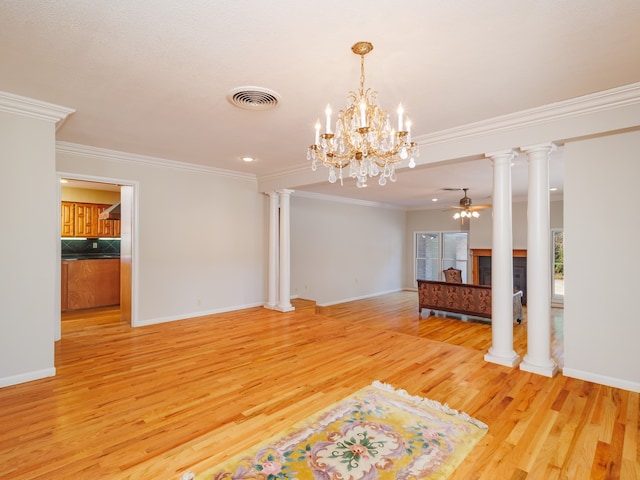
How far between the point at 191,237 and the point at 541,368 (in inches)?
203

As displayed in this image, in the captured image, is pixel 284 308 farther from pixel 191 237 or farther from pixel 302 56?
pixel 302 56

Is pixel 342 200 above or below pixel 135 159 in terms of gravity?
below

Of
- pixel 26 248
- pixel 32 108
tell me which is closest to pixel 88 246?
pixel 26 248

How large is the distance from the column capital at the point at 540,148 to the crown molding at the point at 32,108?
4485mm

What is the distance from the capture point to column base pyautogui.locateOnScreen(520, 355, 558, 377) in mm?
3266

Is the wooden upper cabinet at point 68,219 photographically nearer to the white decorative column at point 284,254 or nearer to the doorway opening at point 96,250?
the doorway opening at point 96,250

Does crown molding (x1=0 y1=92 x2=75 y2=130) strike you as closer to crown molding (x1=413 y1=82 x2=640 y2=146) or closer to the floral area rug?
the floral area rug

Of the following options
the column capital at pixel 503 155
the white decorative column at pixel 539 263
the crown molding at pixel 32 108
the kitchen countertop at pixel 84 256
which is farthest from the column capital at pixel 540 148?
the kitchen countertop at pixel 84 256

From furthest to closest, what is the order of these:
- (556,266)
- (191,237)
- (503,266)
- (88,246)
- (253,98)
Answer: (556,266) < (88,246) < (191,237) < (503,266) < (253,98)

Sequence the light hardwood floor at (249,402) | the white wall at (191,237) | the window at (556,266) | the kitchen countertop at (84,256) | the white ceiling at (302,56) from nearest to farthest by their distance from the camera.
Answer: the white ceiling at (302,56) < the light hardwood floor at (249,402) < the white wall at (191,237) < the kitchen countertop at (84,256) < the window at (556,266)

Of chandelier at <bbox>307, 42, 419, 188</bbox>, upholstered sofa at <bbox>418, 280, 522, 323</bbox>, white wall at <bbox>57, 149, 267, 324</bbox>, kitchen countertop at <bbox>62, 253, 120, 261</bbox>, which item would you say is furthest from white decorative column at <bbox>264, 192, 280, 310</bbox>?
chandelier at <bbox>307, 42, 419, 188</bbox>

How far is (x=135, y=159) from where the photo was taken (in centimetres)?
500

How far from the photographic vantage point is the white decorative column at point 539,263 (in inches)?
131

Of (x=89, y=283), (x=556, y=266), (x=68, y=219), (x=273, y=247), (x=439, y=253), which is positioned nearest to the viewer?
(x=273, y=247)
